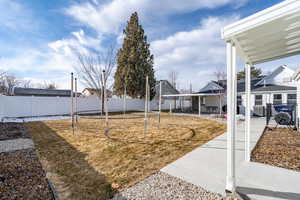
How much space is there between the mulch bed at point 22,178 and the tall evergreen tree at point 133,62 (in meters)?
16.5

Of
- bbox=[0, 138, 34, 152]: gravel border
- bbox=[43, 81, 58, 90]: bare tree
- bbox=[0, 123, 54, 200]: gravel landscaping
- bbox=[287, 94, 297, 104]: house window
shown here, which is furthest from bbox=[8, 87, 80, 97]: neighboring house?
bbox=[287, 94, 297, 104]: house window

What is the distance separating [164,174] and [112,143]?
2.77 meters

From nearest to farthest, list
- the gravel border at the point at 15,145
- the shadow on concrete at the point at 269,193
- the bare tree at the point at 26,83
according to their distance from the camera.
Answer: the shadow on concrete at the point at 269,193 < the gravel border at the point at 15,145 < the bare tree at the point at 26,83

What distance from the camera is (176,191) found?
2.42 metres

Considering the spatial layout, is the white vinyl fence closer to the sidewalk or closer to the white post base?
the sidewalk

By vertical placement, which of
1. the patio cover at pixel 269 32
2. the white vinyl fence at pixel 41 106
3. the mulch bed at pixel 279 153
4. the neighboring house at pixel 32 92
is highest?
the neighboring house at pixel 32 92

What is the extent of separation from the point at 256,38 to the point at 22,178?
487 cm

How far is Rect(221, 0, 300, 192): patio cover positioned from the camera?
1813 millimetres

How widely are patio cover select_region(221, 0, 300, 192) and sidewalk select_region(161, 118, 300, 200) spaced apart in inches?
12.1

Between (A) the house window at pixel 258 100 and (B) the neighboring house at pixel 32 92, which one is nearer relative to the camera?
(A) the house window at pixel 258 100

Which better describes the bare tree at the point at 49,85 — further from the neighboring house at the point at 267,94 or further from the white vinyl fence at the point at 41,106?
the neighboring house at the point at 267,94

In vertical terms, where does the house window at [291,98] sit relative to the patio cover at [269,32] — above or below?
below

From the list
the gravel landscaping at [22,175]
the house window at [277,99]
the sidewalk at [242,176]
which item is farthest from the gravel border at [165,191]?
the house window at [277,99]

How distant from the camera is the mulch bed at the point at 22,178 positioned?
2391 millimetres
